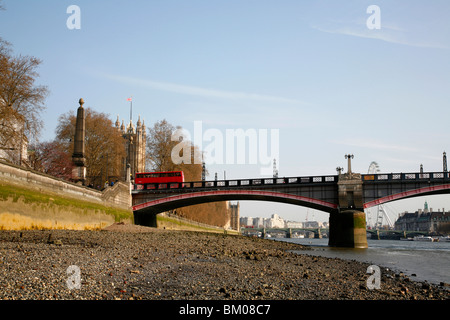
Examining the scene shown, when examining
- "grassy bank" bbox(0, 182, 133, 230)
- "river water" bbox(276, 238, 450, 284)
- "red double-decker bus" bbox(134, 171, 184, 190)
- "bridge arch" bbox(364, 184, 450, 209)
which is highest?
"red double-decker bus" bbox(134, 171, 184, 190)

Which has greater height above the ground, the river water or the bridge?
the bridge

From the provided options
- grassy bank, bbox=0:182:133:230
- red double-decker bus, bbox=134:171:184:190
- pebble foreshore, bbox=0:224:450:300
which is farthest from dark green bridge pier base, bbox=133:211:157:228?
pebble foreshore, bbox=0:224:450:300

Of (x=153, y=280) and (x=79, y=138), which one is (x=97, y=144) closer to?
(x=79, y=138)

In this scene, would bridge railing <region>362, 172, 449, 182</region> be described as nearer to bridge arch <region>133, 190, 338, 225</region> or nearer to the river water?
bridge arch <region>133, 190, 338, 225</region>

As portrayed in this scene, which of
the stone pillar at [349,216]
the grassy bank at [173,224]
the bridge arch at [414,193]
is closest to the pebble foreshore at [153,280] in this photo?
→ the stone pillar at [349,216]

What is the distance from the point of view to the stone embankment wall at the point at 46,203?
25.8 metres

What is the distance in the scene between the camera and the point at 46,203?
100.0 feet

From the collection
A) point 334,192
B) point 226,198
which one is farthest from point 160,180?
point 334,192

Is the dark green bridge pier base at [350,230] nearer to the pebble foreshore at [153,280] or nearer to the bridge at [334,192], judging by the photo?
the bridge at [334,192]

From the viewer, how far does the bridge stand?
1950 inches

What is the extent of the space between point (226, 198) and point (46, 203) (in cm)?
3032
